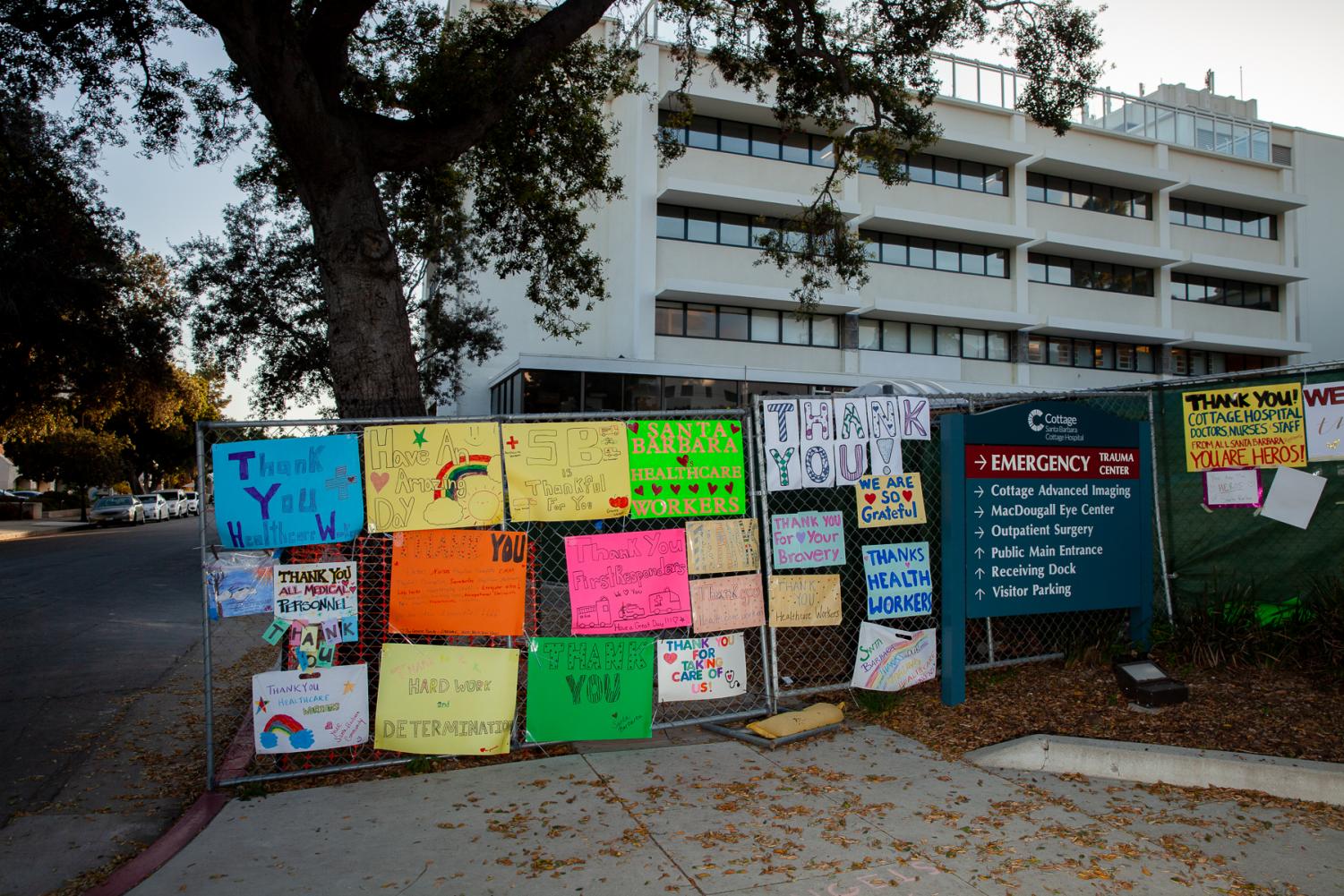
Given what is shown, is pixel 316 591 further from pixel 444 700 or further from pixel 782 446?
pixel 782 446

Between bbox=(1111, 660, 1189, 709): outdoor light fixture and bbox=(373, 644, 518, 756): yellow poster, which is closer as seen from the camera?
bbox=(373, 644, 518, 756): yellow poster

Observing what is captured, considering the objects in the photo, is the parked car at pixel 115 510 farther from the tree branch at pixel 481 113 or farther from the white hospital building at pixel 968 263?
the tree branch at pixel 481 113

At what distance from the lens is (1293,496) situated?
6648 mm

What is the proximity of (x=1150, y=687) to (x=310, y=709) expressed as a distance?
18.0ft

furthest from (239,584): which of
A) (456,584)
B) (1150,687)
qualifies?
(1150,687)

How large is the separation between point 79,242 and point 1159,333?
3531cm

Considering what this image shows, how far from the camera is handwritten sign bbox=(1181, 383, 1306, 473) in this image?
6531 mm

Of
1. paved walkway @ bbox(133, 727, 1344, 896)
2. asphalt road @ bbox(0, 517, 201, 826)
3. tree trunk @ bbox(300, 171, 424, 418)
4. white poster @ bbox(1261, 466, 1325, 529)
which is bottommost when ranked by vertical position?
asphalt road @ bbox(0, 517, 201, 826)

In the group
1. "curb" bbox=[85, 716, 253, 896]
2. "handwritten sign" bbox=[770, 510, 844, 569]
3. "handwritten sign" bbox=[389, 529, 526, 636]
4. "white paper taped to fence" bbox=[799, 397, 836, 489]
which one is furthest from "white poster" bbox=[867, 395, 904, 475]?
"curb" bbox=[85, 716, 253, 896]

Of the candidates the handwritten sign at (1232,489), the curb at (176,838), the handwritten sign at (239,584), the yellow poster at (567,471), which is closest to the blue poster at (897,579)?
the yellow poster at (567,471)

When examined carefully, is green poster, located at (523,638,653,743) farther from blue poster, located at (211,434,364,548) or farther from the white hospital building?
the white hospital building

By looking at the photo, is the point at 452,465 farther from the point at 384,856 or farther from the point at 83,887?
the point at 83,887

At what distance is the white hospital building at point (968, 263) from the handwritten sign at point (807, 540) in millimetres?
16059

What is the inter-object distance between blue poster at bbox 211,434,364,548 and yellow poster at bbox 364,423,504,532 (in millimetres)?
123
